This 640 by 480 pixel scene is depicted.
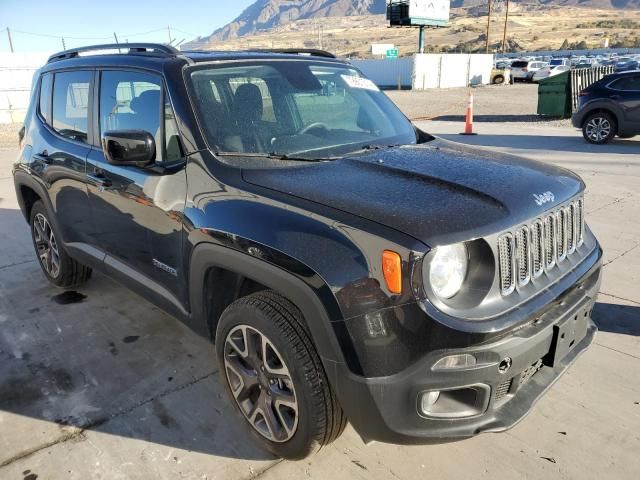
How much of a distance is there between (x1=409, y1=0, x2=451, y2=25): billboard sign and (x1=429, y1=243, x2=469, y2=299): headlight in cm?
4609

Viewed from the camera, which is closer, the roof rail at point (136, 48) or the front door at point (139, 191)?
the front door at point (139, 191)

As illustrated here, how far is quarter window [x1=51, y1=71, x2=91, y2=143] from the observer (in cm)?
369

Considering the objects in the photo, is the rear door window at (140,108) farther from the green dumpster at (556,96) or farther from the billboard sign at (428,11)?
the billboard sign at (428,11)

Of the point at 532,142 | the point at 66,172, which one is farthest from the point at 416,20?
the point at 66,172

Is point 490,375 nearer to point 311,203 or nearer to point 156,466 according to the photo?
point 311,203

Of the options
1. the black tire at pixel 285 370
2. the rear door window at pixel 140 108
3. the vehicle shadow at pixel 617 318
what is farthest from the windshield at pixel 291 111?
the vehicle shadow at pixel 617 318

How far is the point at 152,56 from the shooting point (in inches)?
123

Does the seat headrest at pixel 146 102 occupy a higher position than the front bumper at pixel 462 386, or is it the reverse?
the seat headrest at pixel 146 102

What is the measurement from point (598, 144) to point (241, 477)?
11.2 m

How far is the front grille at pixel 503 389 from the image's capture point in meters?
2.10

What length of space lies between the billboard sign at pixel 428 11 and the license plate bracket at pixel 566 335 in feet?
150

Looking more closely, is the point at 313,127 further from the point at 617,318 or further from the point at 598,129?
the point at 598,129

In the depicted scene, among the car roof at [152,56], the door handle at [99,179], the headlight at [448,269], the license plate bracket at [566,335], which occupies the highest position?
the car roof at [152,56]

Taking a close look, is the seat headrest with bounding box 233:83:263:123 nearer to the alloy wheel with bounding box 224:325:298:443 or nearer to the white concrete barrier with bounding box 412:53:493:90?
the alloy wheel with bounding box 224:325:298:443
